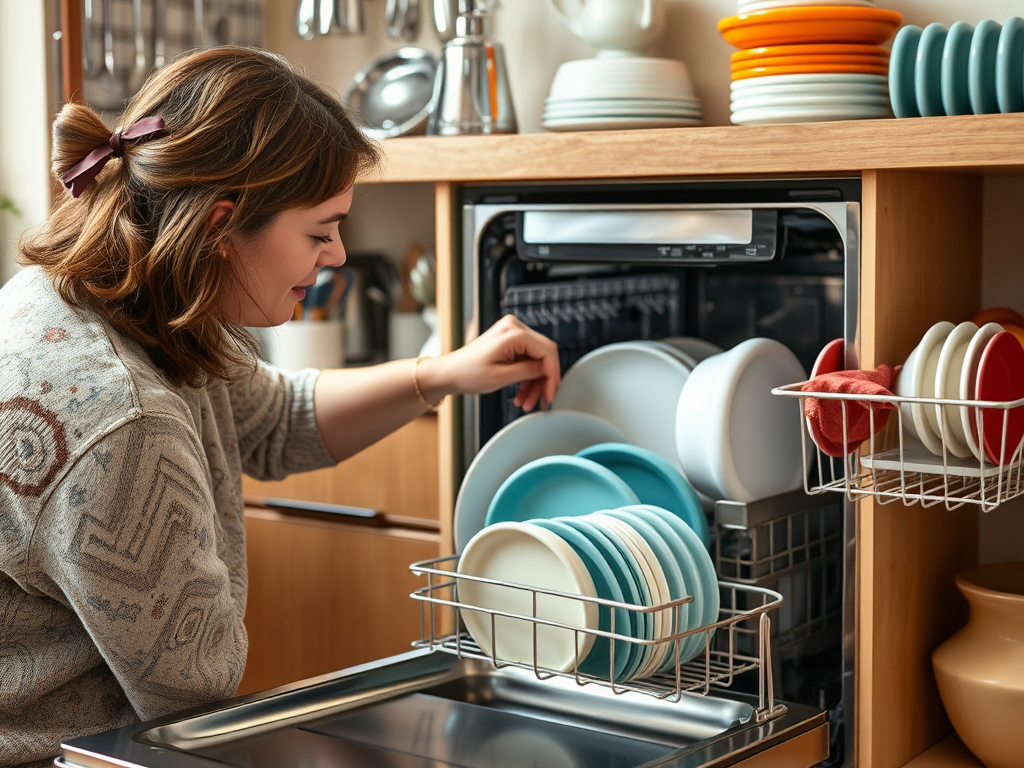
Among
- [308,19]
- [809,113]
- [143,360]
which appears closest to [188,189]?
[143,360]

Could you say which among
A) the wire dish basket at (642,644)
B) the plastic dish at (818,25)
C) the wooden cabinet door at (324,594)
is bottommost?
the wooden cabinet door at (324,594)

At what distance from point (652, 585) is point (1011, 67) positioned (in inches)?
25.5

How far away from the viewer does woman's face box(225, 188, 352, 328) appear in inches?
49.3

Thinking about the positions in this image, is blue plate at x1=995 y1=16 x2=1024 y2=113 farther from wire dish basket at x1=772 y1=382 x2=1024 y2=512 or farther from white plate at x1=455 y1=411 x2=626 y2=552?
white plate at x1=455 y1=411 x2=626 y2=552

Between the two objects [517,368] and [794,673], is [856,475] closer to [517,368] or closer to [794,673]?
[794,673]

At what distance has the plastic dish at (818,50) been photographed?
57.7 inches

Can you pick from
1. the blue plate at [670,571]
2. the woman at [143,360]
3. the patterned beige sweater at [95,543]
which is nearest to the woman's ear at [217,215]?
the woman at [143,360]

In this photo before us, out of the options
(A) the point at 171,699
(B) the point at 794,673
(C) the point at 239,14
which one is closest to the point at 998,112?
(B) the point at 794,673

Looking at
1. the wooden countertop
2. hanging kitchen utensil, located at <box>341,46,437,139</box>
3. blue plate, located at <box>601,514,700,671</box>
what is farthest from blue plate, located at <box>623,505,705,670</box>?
hanging kitchen utensil, located at <box>341,46,437,139</box>

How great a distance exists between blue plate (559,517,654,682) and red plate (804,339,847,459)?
24 cm

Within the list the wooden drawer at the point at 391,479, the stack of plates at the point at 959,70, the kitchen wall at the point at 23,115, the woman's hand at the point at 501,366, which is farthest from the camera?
the kitchen wall at the point at 23,115

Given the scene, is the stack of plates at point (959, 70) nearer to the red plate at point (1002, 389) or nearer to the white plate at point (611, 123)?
the red plate at point (1002, 389)

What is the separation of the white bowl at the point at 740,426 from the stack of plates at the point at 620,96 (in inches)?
15.5

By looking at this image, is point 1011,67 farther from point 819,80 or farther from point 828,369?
point 828,369
